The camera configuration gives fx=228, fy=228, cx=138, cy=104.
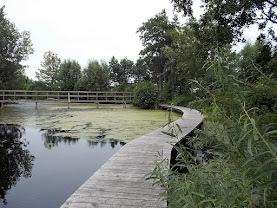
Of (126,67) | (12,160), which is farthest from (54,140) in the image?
(126,67)

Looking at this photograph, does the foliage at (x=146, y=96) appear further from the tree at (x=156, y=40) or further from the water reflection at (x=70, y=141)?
the water reflection at (x=70, y=141)

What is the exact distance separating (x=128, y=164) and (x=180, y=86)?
15459 millimetres

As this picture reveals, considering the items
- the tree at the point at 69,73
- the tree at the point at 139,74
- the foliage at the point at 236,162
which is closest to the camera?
the foliage at the point at 236,162

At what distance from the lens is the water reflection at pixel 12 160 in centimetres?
323

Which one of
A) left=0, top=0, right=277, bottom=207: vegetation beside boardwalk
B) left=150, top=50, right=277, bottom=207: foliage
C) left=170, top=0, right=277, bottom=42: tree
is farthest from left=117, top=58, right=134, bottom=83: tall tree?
left=150, top=50, right=277, bottom=207: foliage

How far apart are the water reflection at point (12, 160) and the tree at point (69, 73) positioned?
17.9 meters

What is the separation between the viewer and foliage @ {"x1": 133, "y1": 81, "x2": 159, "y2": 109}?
13938mm

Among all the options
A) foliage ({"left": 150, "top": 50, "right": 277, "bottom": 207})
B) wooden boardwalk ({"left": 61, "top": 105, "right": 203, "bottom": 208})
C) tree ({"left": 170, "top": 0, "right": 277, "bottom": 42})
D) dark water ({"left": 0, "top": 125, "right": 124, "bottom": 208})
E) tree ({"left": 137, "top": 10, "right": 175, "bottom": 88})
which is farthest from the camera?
tree ({"left": 137, "top": 10, "right": 175, "bottom": 88})

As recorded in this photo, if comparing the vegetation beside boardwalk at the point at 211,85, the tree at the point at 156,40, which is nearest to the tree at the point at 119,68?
the vegetation beside boardwalk at the point at 211,85

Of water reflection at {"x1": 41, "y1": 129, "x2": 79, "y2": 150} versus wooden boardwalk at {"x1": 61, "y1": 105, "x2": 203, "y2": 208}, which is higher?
wooden boardwalk at {"x1": 61, "y1": 105, "x2": 203, "y2": 208}

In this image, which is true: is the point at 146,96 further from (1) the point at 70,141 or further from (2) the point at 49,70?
(2) the point at 49,70

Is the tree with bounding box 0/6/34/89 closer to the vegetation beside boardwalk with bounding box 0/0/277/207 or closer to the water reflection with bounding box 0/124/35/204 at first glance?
the vegetation beside boardwalk with bounding box 0/0/277/207

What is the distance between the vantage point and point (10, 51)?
16.5 meters

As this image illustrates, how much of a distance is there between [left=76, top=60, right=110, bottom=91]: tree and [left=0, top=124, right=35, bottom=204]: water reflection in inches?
584
